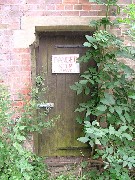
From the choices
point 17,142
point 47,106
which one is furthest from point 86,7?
point 17,142

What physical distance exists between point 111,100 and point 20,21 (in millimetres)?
1712

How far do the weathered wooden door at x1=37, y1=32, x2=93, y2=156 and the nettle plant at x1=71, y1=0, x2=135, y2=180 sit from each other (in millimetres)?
430

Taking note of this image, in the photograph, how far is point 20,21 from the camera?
204 inches

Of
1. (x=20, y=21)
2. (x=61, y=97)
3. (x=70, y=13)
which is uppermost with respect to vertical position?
(x=70, y=13)

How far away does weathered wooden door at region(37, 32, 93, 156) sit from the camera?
5.47 metres

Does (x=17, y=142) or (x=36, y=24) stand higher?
(x=36, y=24)

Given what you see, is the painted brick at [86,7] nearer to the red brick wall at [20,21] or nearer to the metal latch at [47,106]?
the red brick wall at [20,21]

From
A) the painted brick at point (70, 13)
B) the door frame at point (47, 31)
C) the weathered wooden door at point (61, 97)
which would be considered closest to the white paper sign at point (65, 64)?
the weathered wooden door at point (61, 97)

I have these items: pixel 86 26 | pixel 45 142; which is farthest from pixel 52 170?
pixel 86 26

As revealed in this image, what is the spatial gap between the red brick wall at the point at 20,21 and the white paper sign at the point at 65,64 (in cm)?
43

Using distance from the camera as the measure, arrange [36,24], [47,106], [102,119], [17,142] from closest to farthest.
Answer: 1. [17,142]
2. [102,119]
3. [36,24]
4. [47,106]

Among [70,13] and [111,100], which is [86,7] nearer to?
[70,13]

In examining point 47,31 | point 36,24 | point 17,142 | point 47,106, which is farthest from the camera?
point 47,106

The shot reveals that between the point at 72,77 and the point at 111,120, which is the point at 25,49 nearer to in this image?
the point at 72,77
